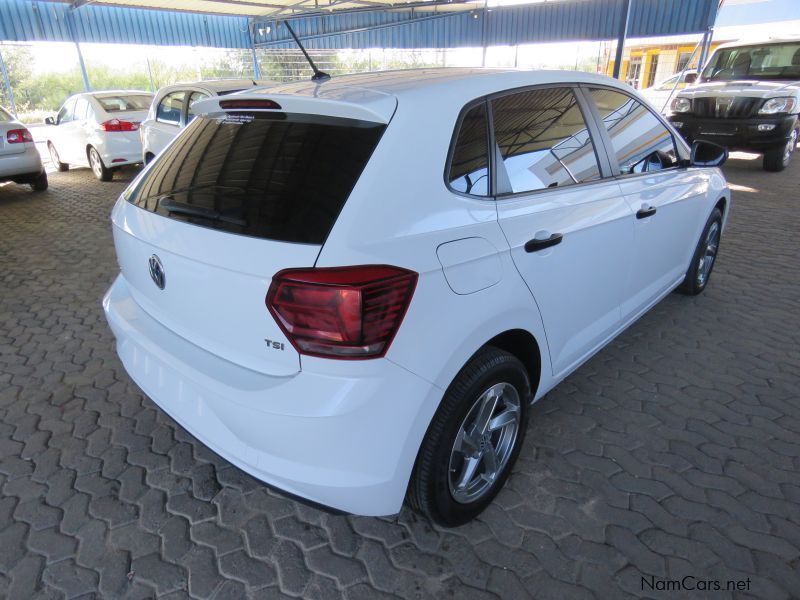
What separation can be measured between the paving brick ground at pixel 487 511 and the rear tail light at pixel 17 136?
20.3 ft

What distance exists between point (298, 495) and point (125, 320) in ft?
3.77

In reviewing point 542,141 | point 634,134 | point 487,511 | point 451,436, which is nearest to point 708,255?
point 634,134

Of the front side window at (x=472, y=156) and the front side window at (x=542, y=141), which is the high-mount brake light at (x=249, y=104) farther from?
the front side window at (x=542, y=141)

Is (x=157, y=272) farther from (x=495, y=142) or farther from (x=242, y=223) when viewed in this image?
(x=495, y=142)

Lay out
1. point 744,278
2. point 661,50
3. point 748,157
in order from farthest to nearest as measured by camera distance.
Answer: point 661,50 < point 748,157 < point 744,278

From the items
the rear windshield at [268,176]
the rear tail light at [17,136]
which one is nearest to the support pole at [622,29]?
the rear tail light at [17,136]

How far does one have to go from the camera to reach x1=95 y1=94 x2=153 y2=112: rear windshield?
9.95m

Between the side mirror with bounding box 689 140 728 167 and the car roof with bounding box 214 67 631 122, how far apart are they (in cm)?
149

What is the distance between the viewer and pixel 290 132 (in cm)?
196

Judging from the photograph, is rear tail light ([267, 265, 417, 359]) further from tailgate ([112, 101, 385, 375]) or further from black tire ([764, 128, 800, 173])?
black tire ([764, 128, 800, 173])

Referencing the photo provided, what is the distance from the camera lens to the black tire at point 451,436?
1.87 metres

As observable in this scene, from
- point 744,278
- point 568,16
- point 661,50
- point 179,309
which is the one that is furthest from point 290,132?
point 661,50

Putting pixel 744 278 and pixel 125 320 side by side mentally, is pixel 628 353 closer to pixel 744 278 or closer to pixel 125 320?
pixel 744 278

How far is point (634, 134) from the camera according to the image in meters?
3.05
